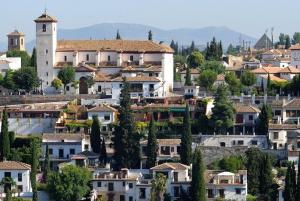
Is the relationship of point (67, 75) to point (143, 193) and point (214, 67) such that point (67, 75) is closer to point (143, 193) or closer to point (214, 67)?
point (214, 67)

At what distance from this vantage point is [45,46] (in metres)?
71.9

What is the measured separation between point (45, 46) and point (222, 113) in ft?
59.3

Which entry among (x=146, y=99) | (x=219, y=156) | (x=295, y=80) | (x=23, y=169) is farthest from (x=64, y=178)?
(x=295, y=80)

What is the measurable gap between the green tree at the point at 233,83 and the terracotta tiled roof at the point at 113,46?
429cm

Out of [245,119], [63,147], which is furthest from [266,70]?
[63,147]

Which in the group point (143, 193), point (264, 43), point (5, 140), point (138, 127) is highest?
point (264, 43)

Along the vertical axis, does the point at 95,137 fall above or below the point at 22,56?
below

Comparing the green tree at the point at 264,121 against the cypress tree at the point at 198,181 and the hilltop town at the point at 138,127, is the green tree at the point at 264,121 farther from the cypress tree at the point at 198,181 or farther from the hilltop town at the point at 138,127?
the cypress tree at the point at 198,181

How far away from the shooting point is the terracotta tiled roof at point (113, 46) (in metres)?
71.7

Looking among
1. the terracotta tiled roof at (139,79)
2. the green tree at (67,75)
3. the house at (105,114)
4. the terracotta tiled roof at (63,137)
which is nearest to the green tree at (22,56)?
the green tree at (67,75)

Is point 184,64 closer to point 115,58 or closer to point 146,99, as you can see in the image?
point 115,58

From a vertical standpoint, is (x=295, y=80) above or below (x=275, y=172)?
above

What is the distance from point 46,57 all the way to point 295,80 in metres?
16.7

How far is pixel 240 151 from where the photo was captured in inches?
2211
